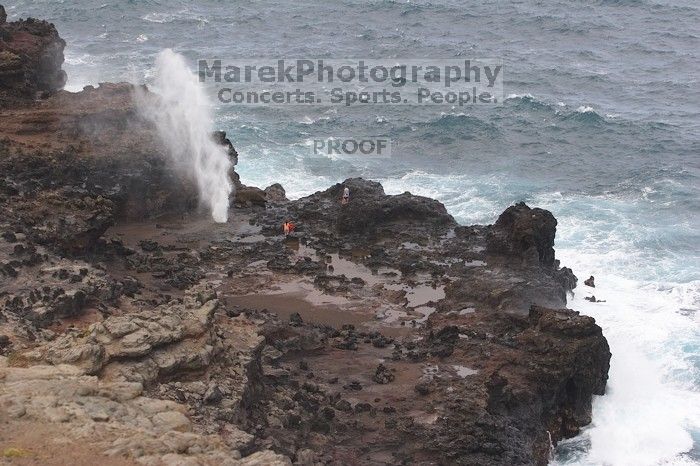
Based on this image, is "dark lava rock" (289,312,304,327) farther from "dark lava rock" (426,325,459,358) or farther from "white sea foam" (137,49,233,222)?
"white sea foam" (137,49,233,222)

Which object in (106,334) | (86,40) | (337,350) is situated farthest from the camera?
(86,40)

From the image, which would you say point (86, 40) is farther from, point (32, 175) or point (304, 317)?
point (304, 317)

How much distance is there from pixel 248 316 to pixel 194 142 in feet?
45.6

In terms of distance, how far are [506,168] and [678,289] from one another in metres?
17.2

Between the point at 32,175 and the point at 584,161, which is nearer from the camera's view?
the point at 32,175

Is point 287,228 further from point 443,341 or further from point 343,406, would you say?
point 343,406

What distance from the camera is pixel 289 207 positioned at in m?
40.7

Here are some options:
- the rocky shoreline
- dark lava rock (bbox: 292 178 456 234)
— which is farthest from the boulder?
dark lava rock (bbox: 292 178 456 234)

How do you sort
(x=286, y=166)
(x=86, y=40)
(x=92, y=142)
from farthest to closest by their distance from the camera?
1. (x=86, y=40)
2. (x=286, y=166)
3. (x=92, y=142)

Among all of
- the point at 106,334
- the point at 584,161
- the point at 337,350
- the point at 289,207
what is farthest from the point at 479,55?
the point at 106,334

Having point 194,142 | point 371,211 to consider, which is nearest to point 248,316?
point 371,211

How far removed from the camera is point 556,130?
5953 centimetres

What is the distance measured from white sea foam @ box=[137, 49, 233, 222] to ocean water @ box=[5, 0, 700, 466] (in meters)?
8.35

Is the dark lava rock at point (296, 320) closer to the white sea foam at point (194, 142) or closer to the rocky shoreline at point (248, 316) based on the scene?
the rocky shoreline at point (248, 316)
